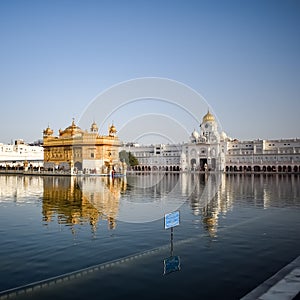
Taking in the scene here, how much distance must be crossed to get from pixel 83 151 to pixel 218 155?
46527 millimetres

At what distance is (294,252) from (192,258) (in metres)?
2.91

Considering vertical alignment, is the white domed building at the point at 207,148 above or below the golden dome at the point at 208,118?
below

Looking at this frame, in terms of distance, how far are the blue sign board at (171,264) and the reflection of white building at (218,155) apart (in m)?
84.3

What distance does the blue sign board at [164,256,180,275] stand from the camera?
8.31m

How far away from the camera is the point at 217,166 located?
97.8 m

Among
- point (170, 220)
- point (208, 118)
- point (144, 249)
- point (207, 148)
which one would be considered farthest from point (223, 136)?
point (170, 220)

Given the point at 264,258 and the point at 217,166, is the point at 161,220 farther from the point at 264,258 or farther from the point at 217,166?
the point at 217,166

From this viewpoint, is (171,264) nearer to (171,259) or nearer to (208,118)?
(171,259)

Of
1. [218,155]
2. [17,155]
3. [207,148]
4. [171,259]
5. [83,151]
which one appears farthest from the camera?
[17,155]

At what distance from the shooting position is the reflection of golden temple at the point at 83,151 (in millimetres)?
63344

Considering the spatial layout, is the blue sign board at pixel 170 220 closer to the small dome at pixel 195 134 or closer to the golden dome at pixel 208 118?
the golden dome at pixel 208 118

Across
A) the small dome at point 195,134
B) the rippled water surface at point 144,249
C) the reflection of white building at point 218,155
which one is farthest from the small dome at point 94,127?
the rippled water surface at point 144,249

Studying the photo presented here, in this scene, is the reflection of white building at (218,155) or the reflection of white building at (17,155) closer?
the reflection of white building at (218,155)

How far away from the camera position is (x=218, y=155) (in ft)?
326
